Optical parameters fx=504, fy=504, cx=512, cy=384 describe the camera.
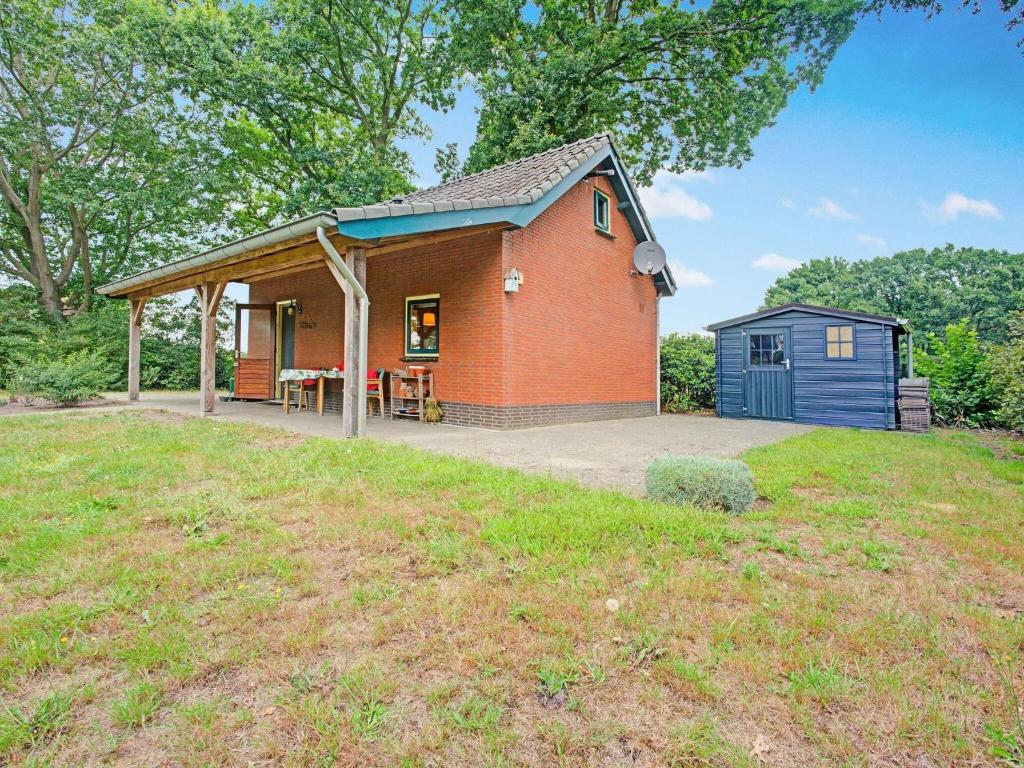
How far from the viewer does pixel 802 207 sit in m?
29.4

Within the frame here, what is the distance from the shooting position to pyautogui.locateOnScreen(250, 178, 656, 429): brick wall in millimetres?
8102

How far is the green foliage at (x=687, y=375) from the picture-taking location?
1304 cm

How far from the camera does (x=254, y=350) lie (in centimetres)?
1268

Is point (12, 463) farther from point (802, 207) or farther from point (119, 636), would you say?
point (802, 207)

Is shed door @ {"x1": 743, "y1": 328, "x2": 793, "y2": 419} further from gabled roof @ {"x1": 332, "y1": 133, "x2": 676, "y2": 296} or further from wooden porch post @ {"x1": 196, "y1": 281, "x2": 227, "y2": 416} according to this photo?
wooden porch post @ {"x1": 196, "y1": 281, "x2": 227, "y2": 416}

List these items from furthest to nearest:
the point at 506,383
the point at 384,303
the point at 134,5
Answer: the point at 134,5
the point at 384,303
the point at 506,383

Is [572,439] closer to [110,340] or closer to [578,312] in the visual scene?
[578,312]

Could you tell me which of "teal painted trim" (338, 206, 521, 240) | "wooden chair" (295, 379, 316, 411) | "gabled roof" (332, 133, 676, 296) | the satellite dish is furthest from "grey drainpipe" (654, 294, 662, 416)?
"wooden chair" (295, 379, 316, 411)

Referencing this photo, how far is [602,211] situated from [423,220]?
530 centimetres

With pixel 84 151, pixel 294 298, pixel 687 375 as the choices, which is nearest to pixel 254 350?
pixel 294 298

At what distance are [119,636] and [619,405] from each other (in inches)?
385

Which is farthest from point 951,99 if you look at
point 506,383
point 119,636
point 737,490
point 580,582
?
point 119,636

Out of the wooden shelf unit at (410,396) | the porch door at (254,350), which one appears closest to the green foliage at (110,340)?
the porch door at (254,350)

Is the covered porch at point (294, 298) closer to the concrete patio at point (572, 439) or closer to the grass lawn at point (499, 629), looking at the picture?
the concrete patio at point (572, 439)
